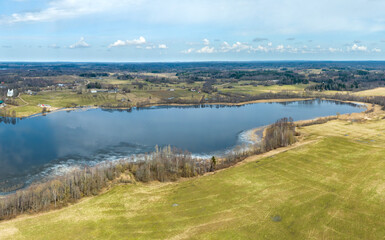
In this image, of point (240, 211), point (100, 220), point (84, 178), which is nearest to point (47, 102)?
point (84, 178)

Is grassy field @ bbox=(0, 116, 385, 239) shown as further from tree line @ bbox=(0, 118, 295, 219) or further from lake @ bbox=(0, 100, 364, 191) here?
lake @ bbox=(0, 100, 364, 191)

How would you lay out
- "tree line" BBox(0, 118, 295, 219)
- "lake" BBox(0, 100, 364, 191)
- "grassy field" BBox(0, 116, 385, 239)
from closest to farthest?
"grassy field" BBox(0, 116, 385, 239) < "tree line" BBox(0, 118, 295, 219) < "lake" BBox(0, 100, 364, 191)

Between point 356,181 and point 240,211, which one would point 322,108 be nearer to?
point 356,181

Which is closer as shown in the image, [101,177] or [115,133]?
[101,177]

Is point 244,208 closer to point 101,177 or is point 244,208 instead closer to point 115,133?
point 101,177

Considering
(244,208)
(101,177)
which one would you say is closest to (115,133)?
(101,177)

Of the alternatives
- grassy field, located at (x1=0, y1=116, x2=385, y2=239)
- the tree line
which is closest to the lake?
the tree line

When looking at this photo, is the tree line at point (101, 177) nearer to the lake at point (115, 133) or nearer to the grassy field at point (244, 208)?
the grassy field at point (244, 208)
